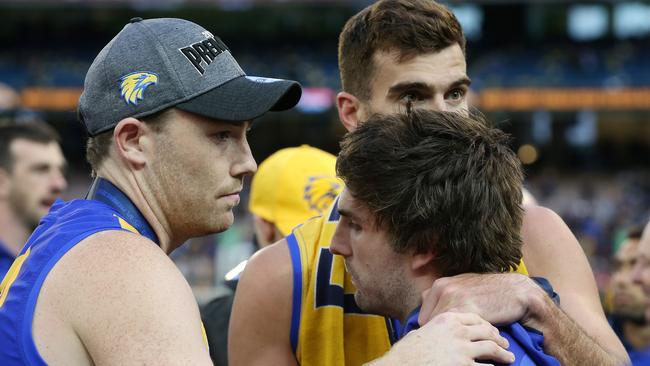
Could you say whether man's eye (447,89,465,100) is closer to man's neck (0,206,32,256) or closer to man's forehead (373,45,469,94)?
man's forehead (373,45,469,94)

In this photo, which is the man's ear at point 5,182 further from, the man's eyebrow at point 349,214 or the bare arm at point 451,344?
the bare arm at point 451,344

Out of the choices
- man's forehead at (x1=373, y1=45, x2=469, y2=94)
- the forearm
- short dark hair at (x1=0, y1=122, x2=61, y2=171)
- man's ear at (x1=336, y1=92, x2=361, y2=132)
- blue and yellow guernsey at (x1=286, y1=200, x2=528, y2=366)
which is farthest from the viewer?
short dark hair at (x1=0, y1=122, x2=61, y2=171)

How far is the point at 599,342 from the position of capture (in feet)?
8.69

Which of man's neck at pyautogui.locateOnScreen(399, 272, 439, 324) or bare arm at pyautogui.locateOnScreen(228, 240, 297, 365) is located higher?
man's neck at pyautogui.locateOnScreen(399, 272, 439, 324)

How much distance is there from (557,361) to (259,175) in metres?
2.46

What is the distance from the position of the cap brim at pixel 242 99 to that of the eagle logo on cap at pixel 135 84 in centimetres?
9

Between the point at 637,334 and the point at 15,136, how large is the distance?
3.96m

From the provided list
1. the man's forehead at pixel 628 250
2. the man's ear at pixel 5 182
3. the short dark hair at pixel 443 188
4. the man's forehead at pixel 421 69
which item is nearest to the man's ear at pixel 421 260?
the short dark hair at pixel 443 188

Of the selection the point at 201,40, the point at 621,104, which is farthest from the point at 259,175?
the point at 621,104

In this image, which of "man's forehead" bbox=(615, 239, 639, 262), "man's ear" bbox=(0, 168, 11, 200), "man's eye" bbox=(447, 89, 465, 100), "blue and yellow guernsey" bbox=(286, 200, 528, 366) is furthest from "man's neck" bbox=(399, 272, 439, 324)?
"man's ear" bbox=(0, 168, 11, 200)

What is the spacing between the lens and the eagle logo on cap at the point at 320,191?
4.11 meters

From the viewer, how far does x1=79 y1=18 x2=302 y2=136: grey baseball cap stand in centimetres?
233

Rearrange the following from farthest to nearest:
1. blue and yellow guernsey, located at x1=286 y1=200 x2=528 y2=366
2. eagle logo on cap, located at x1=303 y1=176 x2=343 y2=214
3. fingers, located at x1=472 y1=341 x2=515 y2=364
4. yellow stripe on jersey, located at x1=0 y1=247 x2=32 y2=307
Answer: eagle logo on cap, located at x1=303 y1=176 x2=343 y2=214 < blue and yellow guernsey, located at x1=286 y1=200 x2=528 y2=366 < yellow stripe on jersey, located at x1=0 y1=247 x2=32 y2=307 < fingers, located at x1=472 y1=341 x2=515 y2=364

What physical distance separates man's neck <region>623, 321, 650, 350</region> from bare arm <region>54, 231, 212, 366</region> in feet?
11.5
